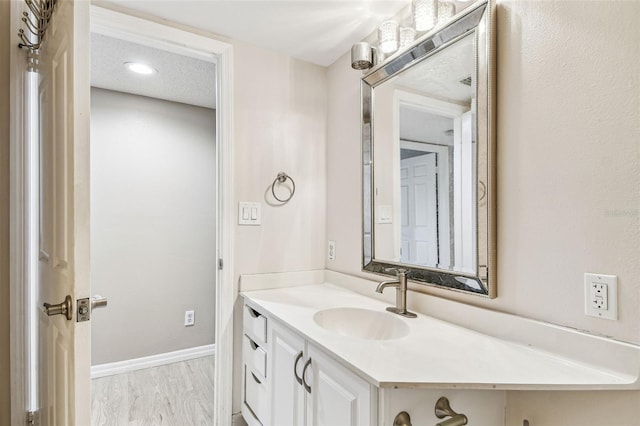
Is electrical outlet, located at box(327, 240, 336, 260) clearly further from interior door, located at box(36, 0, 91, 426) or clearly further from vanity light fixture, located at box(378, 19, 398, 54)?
interior door, located at box(36, 0, 91, 426)

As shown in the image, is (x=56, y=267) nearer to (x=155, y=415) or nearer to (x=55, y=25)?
(x=55, y=25)

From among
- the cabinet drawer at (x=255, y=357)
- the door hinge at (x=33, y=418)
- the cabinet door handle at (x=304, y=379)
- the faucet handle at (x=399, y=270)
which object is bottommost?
the door hinge at (x=33, y=418)

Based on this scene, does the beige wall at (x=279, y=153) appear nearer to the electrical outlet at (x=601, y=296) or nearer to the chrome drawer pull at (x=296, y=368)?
the chrome drawer pull at (x=296, y=368)

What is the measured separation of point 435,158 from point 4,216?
67.8 inches

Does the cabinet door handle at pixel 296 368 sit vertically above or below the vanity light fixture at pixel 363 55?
below

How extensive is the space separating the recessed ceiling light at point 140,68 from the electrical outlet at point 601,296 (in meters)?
2.57

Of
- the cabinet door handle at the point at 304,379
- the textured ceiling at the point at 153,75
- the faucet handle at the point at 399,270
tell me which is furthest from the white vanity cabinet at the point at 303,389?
the textured ceiling at the point at 153,75

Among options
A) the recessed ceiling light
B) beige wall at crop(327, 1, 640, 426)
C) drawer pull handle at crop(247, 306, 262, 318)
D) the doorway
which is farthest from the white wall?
beige wall at crop(327, 1, 640, 426)

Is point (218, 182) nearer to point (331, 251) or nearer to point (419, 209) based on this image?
point (331, 251)

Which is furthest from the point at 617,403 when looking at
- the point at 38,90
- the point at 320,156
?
the point at 38,90

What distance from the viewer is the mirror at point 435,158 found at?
121 centimetres

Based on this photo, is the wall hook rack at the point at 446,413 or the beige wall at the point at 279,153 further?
the beige wall at the point at 279,153

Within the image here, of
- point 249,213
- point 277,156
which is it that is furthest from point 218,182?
point 277,156

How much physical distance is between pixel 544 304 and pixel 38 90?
1967 millimetres
